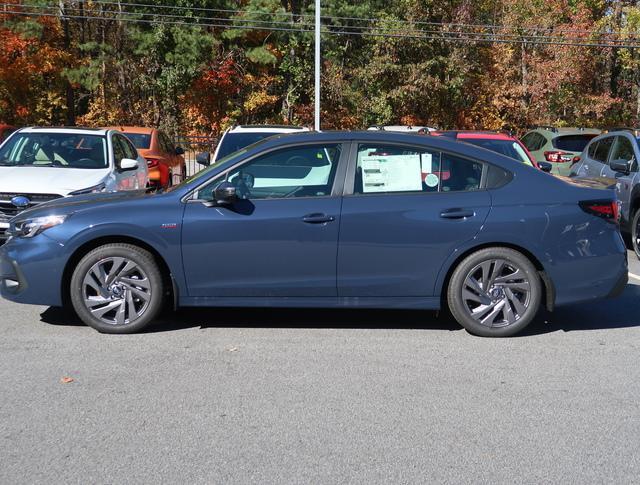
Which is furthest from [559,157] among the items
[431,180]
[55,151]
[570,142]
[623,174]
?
[431,180]

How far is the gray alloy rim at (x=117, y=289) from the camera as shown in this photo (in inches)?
249

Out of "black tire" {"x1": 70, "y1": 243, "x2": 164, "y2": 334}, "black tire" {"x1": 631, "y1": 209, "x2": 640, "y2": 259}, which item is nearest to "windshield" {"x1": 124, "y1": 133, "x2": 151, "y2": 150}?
"black tire" {"x1": 631, "y1": 209, "x2": 640, "y2": 259}

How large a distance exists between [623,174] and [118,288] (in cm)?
782

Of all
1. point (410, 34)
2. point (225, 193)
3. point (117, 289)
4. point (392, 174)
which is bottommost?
point (117, 289)

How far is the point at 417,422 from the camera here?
4.64 m

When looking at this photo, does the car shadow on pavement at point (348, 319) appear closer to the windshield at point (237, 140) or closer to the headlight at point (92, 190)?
the headlight at point (92, 190)

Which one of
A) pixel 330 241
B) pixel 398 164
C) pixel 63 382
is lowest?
pixel 63 382

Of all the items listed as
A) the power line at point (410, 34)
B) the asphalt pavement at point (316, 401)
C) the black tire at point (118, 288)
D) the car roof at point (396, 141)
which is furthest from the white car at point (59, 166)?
the power line at point (410, 34)

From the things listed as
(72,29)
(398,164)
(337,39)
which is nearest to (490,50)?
(337,39)

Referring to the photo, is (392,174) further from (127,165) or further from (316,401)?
(127,165)

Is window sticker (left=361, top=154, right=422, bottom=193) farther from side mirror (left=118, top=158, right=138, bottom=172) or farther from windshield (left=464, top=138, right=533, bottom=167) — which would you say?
windshield (left=464, top=138, right=533, bottom=167)

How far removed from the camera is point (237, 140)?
1234 centimetres

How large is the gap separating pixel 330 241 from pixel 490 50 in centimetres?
3367

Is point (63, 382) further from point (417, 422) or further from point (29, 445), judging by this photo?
point (417, 422)
